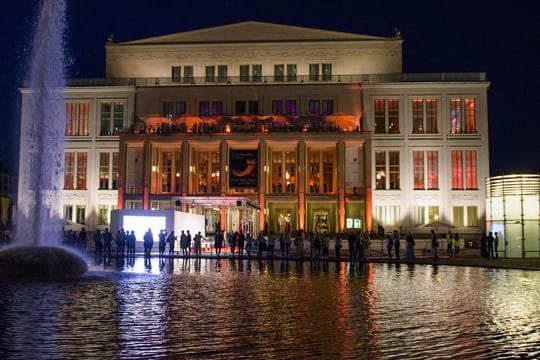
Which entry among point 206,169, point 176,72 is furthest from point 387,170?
point 176,72

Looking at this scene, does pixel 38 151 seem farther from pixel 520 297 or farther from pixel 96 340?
pixel 520 297

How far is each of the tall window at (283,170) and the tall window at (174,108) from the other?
9323 millimetres

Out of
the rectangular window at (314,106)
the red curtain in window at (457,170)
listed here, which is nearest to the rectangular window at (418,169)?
the red curtain in window at (457,170)

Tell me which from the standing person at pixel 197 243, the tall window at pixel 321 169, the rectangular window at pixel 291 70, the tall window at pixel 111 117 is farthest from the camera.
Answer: the rectangular window at pixel 291 70

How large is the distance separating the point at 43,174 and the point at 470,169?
142ft

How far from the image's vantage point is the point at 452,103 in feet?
183

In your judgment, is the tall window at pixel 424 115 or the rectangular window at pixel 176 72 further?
the rectangular window at pixel 176 72

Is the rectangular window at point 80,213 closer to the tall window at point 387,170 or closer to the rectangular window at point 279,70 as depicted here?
the rectangular window at point 279,70

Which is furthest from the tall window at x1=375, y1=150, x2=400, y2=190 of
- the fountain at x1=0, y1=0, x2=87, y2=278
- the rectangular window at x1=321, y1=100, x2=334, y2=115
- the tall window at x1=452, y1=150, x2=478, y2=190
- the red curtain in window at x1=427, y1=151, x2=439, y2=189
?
the fountain at x1=0, y1=0, x2=87, y2=278

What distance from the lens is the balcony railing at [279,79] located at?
56.3 metres

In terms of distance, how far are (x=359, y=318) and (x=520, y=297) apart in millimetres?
5777

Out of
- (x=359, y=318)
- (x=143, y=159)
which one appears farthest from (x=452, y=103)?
(x=359, y=318)

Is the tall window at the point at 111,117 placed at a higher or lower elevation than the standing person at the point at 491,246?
higher

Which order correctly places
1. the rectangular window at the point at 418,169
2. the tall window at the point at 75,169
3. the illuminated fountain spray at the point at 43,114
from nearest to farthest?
the illuminated fountain spray at the point at 43,114 < the rectangular window at the point at 418,169 < the tall window at the point at 75,169
